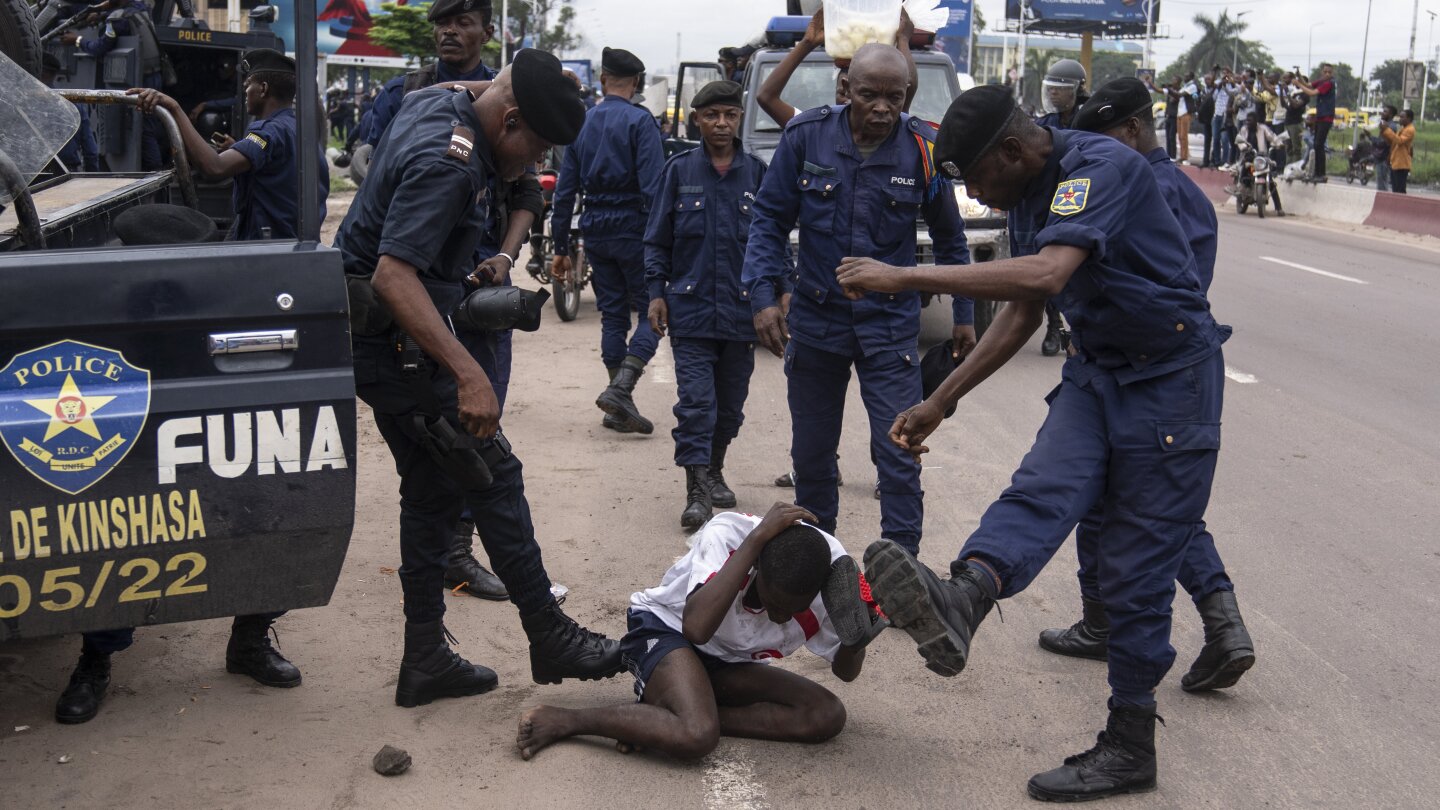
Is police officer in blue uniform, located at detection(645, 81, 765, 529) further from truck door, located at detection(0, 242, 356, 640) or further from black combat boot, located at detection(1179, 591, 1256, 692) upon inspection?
truck door, located at detection(0, 242, 356, 640)

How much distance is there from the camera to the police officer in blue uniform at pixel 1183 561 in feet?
14.9

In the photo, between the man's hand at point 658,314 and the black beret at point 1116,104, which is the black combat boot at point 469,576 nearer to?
the man's hand at point 658,314

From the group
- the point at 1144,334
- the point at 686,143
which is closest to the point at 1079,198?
the point at 1144,334

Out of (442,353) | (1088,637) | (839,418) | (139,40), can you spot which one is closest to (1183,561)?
(1088,637)

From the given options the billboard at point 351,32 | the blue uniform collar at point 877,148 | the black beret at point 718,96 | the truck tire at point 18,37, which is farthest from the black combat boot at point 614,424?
the billboard at point 351,32

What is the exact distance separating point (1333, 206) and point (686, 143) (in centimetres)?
1626

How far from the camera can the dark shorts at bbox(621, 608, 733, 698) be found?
4.12 metres

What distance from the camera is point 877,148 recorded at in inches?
212

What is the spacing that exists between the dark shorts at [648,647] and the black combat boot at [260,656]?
111cm

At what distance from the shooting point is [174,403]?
128 inches

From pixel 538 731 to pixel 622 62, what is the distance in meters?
5.30

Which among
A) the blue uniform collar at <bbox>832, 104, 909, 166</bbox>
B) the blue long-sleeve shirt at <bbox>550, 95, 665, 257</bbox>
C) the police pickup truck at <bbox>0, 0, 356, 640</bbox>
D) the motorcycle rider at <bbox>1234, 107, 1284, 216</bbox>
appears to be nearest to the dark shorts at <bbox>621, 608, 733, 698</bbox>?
the police pickup truck at <bbox>0, 0, 356, 640</bbox>

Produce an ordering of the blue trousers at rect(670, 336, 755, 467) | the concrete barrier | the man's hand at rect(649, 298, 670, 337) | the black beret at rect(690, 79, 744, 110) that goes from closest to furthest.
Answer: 1. the blue trousers at rect(670, 336, 755, 467)
2. the black beret at rect(690, 79, 744, 110)
3. the man's hand at rect(649, 298, 670, 337)
4. the concrete barrier

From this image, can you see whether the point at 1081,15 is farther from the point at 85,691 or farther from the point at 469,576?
the point at 85,691
